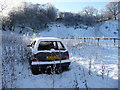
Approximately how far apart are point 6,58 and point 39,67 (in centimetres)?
310

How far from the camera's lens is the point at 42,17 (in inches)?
1882

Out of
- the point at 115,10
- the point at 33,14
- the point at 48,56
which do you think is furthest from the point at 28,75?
the point at 115,10

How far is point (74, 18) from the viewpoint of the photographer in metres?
58.3

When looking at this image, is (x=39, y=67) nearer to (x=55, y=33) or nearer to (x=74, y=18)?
(x=55, y=33)

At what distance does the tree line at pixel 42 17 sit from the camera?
3738cm

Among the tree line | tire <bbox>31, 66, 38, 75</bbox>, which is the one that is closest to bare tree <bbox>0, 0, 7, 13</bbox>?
the tree line

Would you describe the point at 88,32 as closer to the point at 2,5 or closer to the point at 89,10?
the point at 2,5

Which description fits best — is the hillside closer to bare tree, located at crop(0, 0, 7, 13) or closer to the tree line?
the tree line

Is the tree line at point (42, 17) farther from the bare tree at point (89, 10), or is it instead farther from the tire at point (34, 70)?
the tire at point (34, 70)

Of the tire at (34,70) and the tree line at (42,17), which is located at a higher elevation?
the tree line at (42,17)

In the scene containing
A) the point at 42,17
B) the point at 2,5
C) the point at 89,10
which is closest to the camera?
the point at 2,5

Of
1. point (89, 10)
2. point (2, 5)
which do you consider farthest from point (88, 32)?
point (89, 10)

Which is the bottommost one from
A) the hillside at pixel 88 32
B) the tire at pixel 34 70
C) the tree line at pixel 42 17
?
the tire at pixel 34 70

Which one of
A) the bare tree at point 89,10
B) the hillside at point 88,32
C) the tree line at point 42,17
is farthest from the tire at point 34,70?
the bare tree at point 89,10
